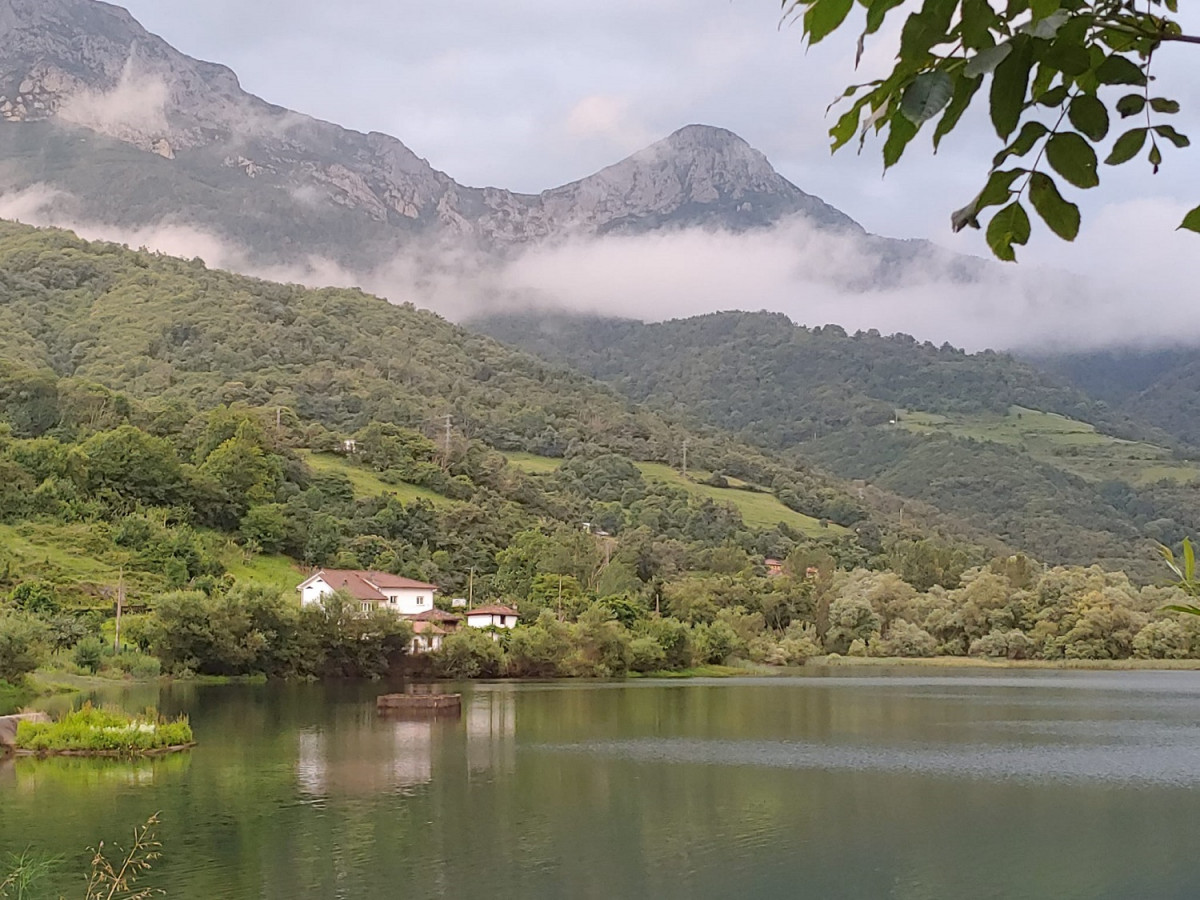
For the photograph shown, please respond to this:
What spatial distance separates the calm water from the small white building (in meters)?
25.3

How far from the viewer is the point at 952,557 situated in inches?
4213

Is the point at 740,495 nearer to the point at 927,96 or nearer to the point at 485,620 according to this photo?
the point at 485,620

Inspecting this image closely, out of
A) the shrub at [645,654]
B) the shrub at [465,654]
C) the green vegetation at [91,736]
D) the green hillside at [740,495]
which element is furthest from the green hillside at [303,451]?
the green vegetation at [91,736]

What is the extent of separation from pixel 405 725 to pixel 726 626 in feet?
140

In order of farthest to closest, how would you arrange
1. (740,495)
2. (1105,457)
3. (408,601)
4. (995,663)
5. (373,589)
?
(1105,457) → (740,495) → (995,663) → (408,601) → (373,589)

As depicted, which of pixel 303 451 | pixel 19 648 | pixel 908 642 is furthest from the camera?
pixel 303 451

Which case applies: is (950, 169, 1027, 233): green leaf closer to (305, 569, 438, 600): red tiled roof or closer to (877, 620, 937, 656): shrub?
(305, 569, 438, 600): red tiled roof

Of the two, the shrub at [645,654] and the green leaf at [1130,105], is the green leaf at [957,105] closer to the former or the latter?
the green leaf at [1130,105]

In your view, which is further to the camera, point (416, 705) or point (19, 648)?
point (416, 705)

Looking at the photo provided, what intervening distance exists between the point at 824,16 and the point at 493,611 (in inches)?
2767

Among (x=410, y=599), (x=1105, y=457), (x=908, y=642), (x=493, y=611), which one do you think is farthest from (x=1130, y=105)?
(x=1105, y=457)

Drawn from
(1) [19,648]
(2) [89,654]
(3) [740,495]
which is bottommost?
(2) [89,654]

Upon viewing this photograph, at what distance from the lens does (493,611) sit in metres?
Answer: 70.9

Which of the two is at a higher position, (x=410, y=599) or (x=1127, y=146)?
(x=1127, y=146)
